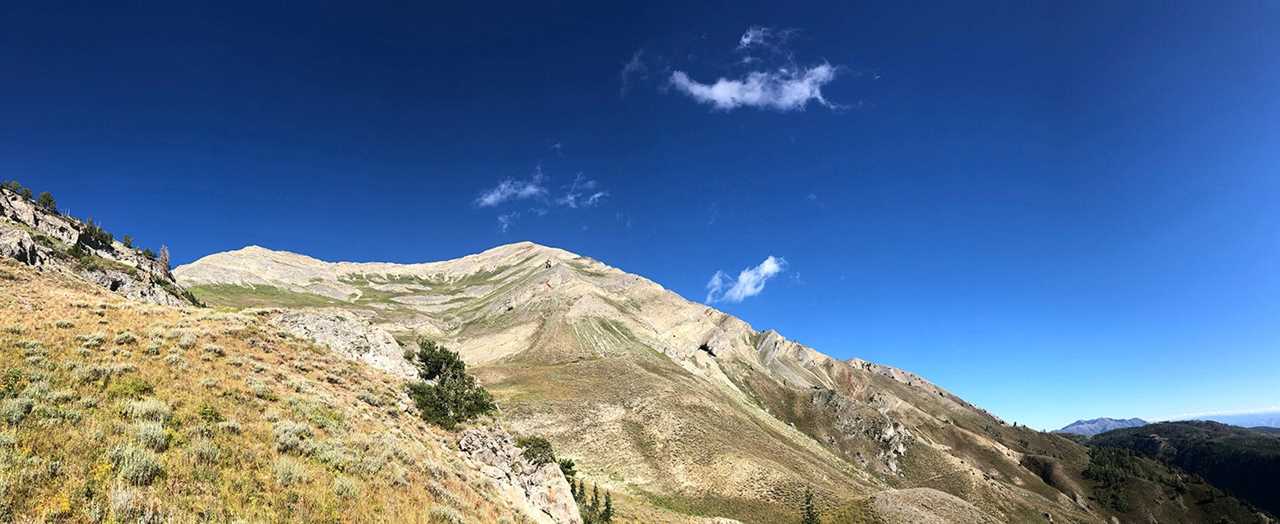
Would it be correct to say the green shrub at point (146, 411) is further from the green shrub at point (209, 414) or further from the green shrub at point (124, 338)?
the green shrub at point (124, 338)

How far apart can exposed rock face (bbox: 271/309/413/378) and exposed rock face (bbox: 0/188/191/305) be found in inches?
977

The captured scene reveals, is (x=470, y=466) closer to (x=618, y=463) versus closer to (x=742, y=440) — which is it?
(x=618, y=463)

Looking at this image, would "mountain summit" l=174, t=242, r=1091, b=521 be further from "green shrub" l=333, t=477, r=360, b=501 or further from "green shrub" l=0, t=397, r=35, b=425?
"green shrub" l=0, t=397, r=35, b=425

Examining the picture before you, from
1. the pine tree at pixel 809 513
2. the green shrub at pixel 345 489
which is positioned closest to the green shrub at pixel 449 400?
the green shrub at pixel 345 489

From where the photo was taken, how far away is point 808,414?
140 meters

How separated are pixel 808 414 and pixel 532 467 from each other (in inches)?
4689

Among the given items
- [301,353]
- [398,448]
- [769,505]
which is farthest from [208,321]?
[769,505]

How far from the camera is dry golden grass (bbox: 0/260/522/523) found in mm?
12031

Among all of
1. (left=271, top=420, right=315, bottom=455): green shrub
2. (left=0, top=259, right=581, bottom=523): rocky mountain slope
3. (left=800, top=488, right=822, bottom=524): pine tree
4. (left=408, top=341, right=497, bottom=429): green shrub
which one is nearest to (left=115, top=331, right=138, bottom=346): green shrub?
(left=0, top=259, right=581, bottom=523): rocky mountain slope

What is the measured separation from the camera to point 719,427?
90.5m

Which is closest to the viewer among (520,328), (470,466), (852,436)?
(470,466)

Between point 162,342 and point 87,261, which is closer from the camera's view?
point 162,342

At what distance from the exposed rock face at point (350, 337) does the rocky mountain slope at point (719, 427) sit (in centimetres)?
2890

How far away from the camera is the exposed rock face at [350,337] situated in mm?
39281
